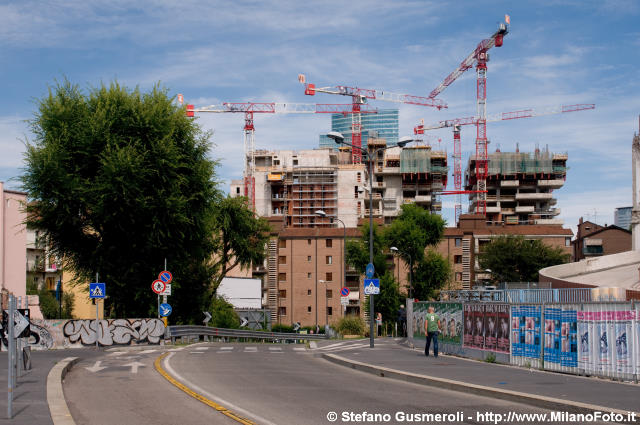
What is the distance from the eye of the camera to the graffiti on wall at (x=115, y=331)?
32.8 metres

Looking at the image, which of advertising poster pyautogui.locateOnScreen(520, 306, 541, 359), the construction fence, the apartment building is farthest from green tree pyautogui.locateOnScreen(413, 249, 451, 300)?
advertising poster pyautogui.locateOnScreen(520, 306, 541, 359)

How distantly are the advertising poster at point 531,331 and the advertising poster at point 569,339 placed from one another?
1323 mm

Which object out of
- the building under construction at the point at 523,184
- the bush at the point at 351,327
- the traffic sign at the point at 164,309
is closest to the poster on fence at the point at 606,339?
the traffic sign at the point at 164,309

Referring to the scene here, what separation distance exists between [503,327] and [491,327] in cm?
100

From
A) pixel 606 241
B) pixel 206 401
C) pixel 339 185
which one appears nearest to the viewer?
pixel 206 401

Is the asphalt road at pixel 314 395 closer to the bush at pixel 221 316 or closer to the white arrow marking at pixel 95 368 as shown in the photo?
the white arrow marking at pixel 95 368

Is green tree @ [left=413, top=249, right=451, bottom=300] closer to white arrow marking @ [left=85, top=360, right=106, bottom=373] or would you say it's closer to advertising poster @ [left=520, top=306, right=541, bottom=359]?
advertising poster @ [left=520, top=306, right=541, bottom=359]

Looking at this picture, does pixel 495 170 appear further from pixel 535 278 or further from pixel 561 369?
pixel 561 369

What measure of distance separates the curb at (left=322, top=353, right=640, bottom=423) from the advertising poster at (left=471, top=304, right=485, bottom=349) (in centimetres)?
496

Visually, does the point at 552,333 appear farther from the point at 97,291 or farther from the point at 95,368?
the point at 97,291

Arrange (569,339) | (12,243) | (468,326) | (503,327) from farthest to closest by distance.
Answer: (12,243) < (468,326) < (503,327) < (569,339)

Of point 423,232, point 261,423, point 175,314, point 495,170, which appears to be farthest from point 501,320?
point 495,170

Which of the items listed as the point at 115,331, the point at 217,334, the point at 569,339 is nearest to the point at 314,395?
the point at 569,339

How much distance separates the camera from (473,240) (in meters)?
116
